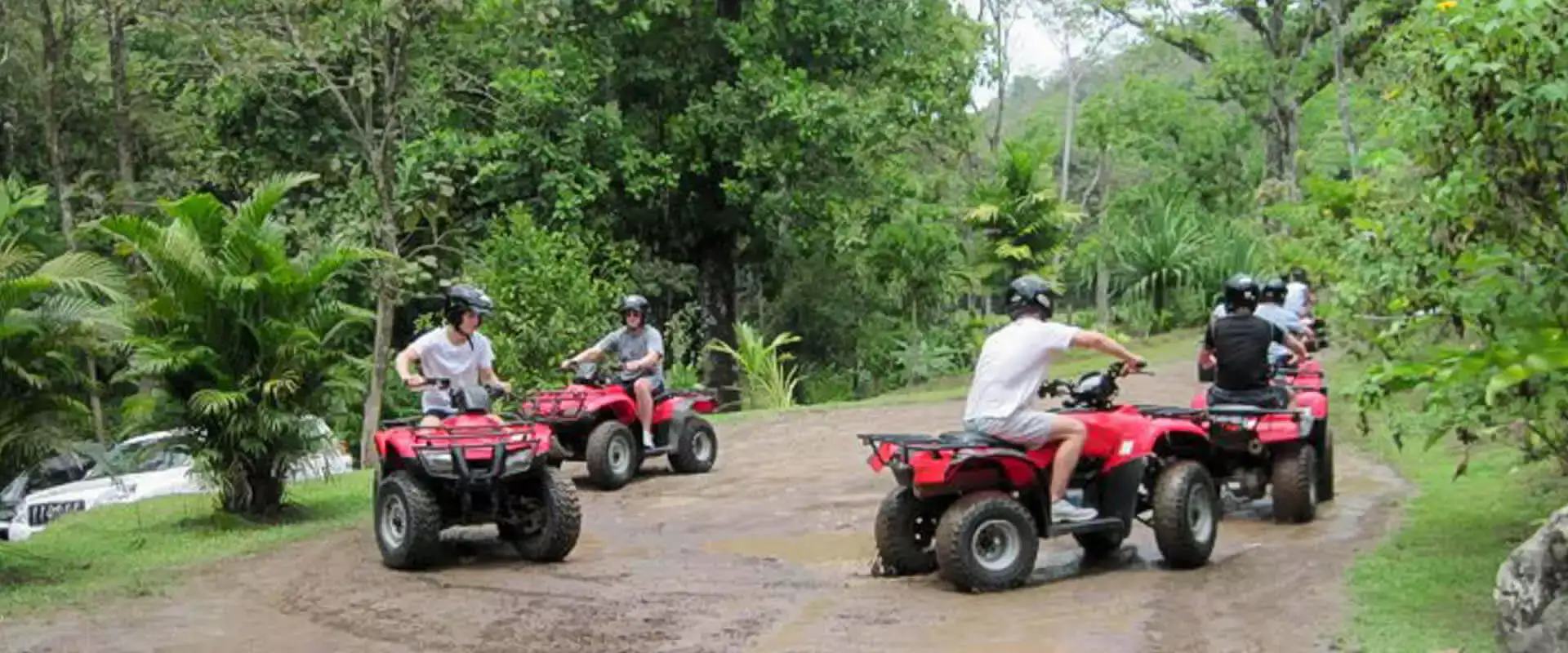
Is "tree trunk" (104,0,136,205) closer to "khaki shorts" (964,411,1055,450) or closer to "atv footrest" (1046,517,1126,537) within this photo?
"khaki shorts" (964,411,1055,450)

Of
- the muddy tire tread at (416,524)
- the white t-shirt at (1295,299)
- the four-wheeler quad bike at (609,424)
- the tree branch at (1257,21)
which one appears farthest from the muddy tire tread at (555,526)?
the tree branch at (1257,21)

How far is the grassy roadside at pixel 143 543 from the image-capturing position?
10.3 m

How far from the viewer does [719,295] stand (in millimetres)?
27984

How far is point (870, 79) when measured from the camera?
86.0 ft

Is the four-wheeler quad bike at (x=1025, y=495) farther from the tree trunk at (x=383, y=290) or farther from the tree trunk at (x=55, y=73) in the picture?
the tree trunk at (x=55, y=73)

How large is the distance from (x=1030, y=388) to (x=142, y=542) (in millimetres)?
6863

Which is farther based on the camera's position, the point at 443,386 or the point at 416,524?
the point at 443,386

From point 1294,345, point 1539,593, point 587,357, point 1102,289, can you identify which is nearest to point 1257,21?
point 1102,289

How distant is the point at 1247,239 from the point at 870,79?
9.30 meters

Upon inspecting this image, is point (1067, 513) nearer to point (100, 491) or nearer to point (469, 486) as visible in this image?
point (469, 486)

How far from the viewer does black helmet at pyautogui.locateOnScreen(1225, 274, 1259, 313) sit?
460 inches

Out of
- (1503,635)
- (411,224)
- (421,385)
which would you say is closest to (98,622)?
(421,385)

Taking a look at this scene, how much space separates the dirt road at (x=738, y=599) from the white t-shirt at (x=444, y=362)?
106 cm

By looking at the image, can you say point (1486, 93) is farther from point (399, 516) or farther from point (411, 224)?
point (411, 224)
